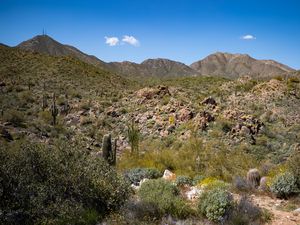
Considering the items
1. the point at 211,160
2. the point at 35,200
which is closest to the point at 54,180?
the point at 35,200

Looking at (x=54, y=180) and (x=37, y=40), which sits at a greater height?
(x=37, y=40)

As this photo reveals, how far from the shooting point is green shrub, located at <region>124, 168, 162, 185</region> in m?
11.9

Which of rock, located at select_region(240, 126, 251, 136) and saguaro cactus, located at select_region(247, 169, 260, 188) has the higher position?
rock, located at select_region(240, 126, 251, 136)

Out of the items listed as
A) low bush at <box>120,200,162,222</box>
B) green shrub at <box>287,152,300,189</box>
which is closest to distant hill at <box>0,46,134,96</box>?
green shrub at <box>287,152,300,189</box>

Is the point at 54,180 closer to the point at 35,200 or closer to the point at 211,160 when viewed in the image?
the point at 35,200

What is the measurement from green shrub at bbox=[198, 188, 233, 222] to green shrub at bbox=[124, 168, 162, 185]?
3.85m

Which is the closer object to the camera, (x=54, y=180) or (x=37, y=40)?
(x=54, y=180)

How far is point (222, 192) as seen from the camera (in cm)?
834

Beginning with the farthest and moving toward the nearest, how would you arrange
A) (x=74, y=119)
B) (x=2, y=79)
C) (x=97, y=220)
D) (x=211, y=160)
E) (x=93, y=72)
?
(x=93, y=72) → (x=2, y=79) → (x=74, y=119) → (x=211, y=160) → (x=97, y=220)

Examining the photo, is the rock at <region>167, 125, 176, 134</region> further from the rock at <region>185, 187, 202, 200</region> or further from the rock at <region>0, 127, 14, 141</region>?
the rock at <region>185, 187, 202, 200</region>

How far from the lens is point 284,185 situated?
988 cm

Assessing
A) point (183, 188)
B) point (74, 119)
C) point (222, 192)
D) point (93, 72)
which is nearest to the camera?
point (222, 192)

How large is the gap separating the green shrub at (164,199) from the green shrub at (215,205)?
15.3 inches

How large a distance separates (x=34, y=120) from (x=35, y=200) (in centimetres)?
1669
